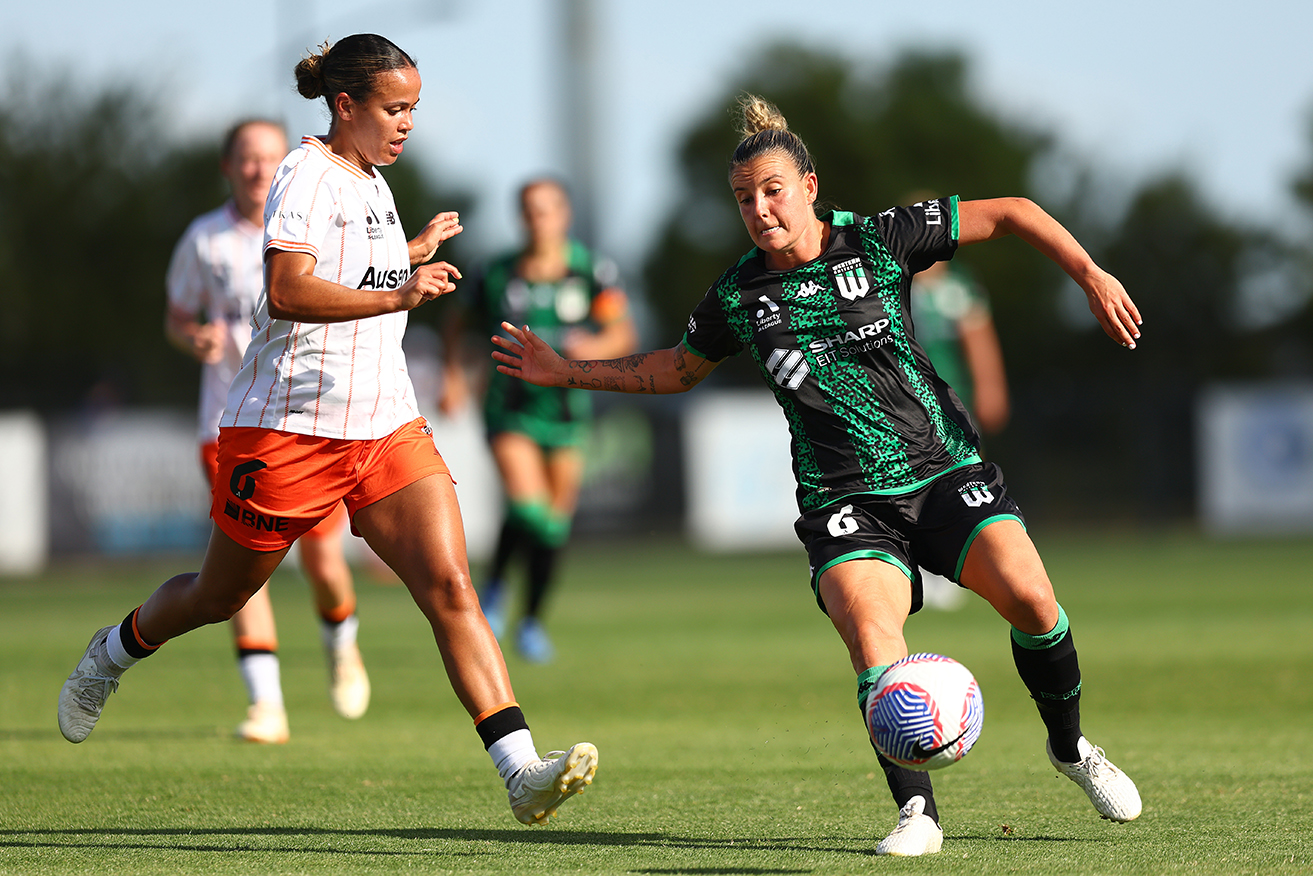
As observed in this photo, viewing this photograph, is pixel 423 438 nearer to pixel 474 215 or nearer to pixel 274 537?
pixel 274 537

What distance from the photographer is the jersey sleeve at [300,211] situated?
4688 mm

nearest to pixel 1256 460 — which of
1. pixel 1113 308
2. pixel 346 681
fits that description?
pixel 346 681

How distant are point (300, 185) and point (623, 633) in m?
7.30

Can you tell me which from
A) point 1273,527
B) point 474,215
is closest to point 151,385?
point 1273,527

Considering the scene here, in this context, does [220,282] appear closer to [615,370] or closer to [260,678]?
[260,678]

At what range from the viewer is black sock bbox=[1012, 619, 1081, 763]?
16.1ft

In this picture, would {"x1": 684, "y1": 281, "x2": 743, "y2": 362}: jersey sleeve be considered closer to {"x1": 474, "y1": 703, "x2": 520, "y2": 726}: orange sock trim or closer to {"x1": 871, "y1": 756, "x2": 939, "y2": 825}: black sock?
{"x1": 474, "y1": 703, "x2": 520, "y2": 726}: orange sock trim

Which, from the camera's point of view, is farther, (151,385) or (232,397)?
(151,385)

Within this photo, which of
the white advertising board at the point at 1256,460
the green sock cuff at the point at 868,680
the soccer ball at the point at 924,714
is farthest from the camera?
the white advertising board at the point at 1256,460

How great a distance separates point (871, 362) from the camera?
4945 millimetres

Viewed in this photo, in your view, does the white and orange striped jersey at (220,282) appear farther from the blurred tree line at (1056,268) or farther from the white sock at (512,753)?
the blurred tree line at (1056,268)

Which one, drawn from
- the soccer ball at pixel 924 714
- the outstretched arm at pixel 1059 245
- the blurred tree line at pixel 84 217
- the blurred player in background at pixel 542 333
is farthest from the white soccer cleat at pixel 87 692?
the blurred tree line at pixel 84 217

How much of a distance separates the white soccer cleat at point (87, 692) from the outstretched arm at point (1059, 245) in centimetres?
301

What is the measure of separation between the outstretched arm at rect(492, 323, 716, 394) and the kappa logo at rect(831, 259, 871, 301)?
1.55 feet
